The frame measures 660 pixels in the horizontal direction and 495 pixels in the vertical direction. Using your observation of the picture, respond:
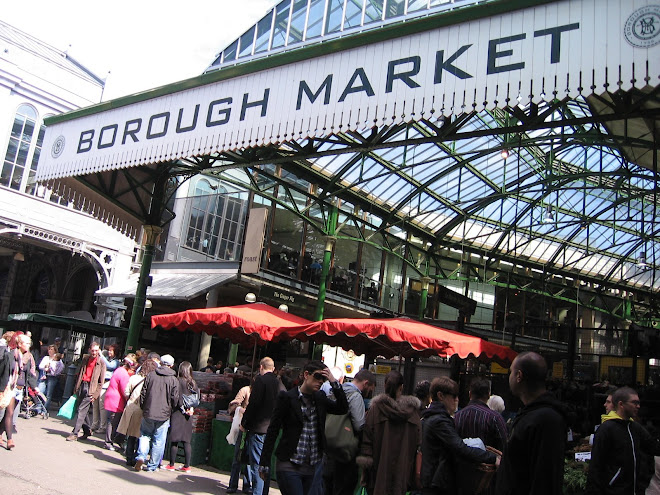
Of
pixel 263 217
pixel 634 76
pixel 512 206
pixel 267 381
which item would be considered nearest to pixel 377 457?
pixel 267 381

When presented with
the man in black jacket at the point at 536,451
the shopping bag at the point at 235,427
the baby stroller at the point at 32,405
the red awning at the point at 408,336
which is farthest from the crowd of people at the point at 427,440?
the baby stroller at the point at 32,405

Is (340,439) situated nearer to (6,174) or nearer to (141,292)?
(141,292)

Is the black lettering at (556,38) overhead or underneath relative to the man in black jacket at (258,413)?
overhead

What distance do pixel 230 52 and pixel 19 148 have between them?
8826mm

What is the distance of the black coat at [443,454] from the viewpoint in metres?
4.87

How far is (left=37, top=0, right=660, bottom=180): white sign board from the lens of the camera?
6.36 m

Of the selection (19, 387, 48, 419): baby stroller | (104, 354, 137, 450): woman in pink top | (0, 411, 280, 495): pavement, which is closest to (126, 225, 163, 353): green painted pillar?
(104, 354, 137, 450): woman in pink top

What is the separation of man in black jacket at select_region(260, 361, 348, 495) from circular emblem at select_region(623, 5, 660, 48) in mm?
4402

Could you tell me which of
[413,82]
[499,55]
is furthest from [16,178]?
[499,55]

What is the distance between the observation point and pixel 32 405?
47.2 feet

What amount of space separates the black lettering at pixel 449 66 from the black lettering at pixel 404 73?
238 millimetres

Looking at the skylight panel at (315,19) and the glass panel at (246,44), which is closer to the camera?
the skylight panel at (315,19)

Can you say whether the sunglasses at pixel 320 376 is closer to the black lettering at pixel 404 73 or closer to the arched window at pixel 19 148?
the black lettering at pixel 404 73

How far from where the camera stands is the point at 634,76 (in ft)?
20.1
